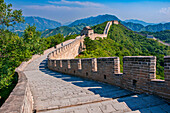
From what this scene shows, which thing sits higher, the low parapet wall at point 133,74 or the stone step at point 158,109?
the low parapet wall at point 133,74

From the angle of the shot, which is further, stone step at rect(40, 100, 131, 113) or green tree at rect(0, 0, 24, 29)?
green tree at rect(0, 0, 24, 29)

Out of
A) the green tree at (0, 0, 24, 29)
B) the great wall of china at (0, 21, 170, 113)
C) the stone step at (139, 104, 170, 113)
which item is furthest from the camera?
the green tree at (0, 0, 24, 29)

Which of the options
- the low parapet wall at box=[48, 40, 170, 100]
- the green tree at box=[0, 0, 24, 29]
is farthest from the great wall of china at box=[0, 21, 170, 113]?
the green tree at box=[0, 0, 24, 29]

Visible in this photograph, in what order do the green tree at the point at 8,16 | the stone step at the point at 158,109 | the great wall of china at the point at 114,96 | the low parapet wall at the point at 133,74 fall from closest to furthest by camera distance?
the stone step at the point at 158,109
the great wall of china at the point at 114,96
the low parapet wall at the point at 133,74
the green tree at the point at 8,16

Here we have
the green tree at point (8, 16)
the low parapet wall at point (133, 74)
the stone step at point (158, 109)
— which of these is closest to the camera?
the stone step at point (158, 109)

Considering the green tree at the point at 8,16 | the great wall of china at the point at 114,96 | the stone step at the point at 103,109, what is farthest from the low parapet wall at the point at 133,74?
the green tree at the point at 8,16

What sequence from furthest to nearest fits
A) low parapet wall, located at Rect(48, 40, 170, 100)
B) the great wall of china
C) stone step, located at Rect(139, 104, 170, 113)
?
low parapet wall, located at Rect(48, 40, 170, 100) < the great wall of china < stone step, located at Rect(139, 104, 170, 113)

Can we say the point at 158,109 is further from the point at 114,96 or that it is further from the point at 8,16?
the point at 8,16

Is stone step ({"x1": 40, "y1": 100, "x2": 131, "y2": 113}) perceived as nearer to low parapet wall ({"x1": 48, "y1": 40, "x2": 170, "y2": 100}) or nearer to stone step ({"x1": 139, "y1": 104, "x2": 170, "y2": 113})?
stone step ({"x1": 139, "y1": 104, "x2": 170, "y2": 113})

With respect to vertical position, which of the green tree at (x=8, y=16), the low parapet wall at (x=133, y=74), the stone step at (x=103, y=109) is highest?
the green tree at (x=8, y=16)

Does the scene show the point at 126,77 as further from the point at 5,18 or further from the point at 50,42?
the point at 50,42

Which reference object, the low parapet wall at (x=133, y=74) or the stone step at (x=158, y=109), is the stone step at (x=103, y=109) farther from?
the low parapet wall at (x=133, y=74)

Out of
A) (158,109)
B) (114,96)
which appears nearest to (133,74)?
(114,96)

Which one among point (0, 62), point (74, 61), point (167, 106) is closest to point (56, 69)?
point (74, 61)
